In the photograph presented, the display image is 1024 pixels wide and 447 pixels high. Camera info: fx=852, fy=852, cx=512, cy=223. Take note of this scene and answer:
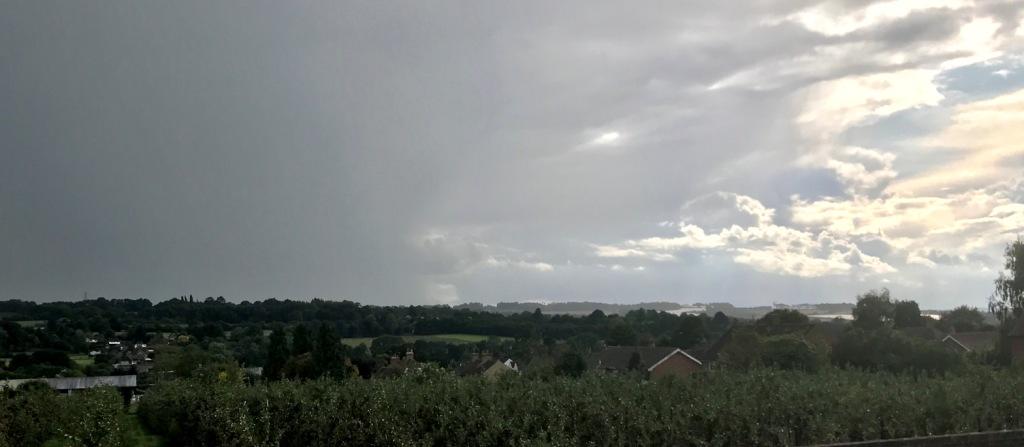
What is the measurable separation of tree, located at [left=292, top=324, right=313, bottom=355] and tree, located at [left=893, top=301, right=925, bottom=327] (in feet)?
179

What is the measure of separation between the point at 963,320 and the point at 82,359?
95.9m

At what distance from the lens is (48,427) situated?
2734cm

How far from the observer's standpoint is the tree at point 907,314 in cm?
8169

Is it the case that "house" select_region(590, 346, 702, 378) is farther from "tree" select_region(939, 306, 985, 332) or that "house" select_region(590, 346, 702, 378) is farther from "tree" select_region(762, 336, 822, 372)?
"tree" select_region(939, 306, 985, 332)

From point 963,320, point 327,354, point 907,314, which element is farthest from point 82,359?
point 963,320

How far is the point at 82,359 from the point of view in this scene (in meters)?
85.9

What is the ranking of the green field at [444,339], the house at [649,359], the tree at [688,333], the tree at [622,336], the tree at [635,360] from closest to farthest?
the tree at [635,360] → the house at [649,359] → the tree at [688,333] → the tree at [622,336] → the green field at [444,339]

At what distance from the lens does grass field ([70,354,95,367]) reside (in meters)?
80.9

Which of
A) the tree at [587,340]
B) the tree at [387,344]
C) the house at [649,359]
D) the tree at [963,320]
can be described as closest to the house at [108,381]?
the tree at [387,344]

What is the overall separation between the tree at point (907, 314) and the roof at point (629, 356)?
2659cm

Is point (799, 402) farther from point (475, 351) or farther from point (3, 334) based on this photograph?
point (3, 334)

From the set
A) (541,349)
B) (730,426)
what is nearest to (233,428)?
(730,426)

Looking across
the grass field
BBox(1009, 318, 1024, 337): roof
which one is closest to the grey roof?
the grass field

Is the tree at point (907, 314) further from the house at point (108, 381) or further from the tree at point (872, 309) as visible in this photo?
the house at point (108, 381)
